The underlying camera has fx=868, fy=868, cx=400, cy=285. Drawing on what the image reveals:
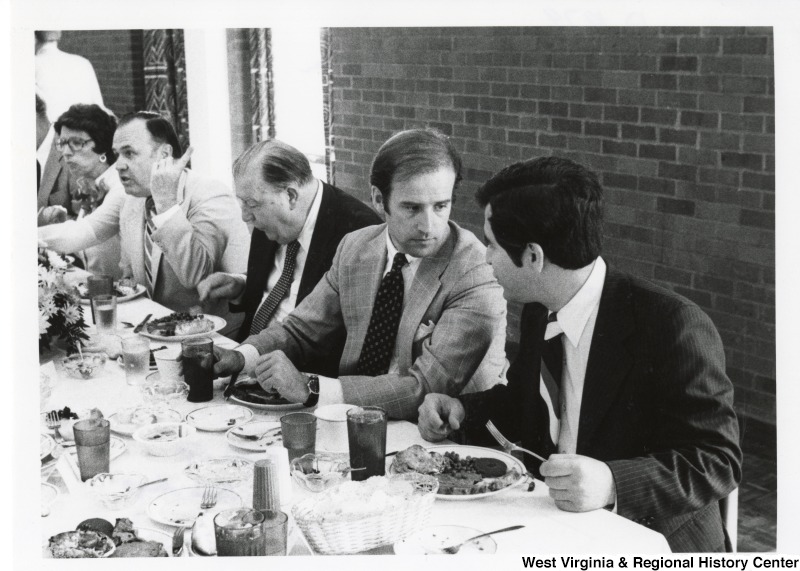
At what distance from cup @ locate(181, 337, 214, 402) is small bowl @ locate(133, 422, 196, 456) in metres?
0.20

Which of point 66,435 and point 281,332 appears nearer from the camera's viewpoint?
point 66,435

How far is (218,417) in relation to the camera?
2.12 m

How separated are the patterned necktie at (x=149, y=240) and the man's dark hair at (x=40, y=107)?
587 millimetres

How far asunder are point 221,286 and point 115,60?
2.69 feet

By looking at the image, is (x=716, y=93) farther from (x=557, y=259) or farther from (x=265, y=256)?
(x=265, y=256)

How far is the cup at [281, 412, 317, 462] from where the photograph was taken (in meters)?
1.88

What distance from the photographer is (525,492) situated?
1713 millimetres

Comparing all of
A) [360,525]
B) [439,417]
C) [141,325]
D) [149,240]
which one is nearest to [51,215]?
[141,325]

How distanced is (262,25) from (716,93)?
1254 millimetres

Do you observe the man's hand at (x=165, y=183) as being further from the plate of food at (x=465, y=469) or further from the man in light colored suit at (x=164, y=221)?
the plate of food at (x=465, y=469)

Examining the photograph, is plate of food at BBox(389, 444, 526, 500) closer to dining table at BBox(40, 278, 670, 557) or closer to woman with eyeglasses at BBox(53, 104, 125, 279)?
dining table at BBox(40, 278, 670, 557)

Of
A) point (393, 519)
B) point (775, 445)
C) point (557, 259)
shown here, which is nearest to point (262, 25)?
point (557, 259)

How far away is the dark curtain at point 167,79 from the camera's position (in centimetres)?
244

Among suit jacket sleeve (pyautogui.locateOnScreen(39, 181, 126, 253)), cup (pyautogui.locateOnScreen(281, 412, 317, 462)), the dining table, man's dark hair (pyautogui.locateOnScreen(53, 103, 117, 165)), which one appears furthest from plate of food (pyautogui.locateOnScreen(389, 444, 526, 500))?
man's dark hair (pyautogui.locateOnScreen(53, 103, 117, 165))
